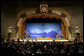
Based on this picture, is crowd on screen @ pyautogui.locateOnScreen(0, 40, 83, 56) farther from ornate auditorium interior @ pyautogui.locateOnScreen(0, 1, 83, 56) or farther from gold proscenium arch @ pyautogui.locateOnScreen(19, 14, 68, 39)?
gold proscenium arch @ pyautogui.locateOnScreen(19, 14, 68, 39)

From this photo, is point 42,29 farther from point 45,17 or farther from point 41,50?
point 41,50

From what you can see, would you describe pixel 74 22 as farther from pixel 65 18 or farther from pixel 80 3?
pixel 80 3

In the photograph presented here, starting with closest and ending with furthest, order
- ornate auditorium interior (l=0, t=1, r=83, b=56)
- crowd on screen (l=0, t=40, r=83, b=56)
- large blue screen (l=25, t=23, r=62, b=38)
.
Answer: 1. crowd on screen (l=0, t=40, r=83, b=56)
2. ornate auditorium interior (l=0, t=1, r=83, b=56)
3. large blue screen (l=25, t=23, r=62, b=38)

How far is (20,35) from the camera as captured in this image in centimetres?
1488

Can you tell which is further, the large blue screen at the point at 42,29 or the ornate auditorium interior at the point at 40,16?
the large blue screen at the point at 42,29

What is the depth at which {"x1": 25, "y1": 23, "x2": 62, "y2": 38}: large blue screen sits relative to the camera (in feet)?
55.5

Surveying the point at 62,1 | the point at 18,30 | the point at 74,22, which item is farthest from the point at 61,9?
the point at 18,30

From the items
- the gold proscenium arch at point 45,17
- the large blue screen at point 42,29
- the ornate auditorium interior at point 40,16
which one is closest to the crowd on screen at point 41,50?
the ornate auditorium interior at point 40,16

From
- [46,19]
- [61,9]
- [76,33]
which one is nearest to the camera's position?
[76,33]

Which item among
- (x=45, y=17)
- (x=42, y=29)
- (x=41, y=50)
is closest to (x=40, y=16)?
(x=45, y=17)

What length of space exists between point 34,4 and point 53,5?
103 inches

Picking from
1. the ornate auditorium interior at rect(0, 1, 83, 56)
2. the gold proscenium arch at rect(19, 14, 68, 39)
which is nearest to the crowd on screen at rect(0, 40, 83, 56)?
the ornate auditorium interior at rect(0, 1, 83, 56)

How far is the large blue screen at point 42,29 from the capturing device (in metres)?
16.9

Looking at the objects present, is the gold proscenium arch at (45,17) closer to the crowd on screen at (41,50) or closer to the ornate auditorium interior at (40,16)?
the ornate auditorium interior at (40,16)
